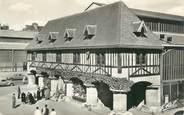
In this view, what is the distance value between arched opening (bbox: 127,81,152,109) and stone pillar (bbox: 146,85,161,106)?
66cm

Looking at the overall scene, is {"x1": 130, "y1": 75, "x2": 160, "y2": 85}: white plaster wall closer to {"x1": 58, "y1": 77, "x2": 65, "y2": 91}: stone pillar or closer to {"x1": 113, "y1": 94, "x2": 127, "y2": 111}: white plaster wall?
{"x1": 113, "y1": 94, "x2": 127, "y2": 111}: white plaster wall

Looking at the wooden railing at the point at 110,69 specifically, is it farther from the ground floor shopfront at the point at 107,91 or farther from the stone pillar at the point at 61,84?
the stone pillar at the point at 61,84

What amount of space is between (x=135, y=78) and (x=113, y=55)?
8.70 feet

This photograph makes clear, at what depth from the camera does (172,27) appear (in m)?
29.4

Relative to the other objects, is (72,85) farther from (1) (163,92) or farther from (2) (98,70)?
(1) (163,92)

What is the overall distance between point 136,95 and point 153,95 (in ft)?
5.56

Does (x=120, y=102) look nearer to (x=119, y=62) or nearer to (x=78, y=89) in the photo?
(x=119, y=62)

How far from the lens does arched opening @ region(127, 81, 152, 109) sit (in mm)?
24062

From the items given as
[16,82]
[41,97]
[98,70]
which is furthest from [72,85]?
[16,82]

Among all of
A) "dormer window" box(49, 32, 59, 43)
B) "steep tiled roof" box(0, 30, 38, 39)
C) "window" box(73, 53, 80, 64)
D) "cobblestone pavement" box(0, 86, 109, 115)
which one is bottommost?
"cobblestone pavement" box(0, 86, 109, 115)

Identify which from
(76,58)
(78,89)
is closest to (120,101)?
(78,89)

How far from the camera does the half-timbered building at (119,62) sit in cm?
2091

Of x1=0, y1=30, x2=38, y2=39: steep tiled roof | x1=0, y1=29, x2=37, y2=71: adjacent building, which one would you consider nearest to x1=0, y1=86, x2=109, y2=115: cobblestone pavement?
x1=0, y1=29, x2=37, y2=71: adjacent building

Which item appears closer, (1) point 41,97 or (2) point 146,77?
(2) point 146,77
